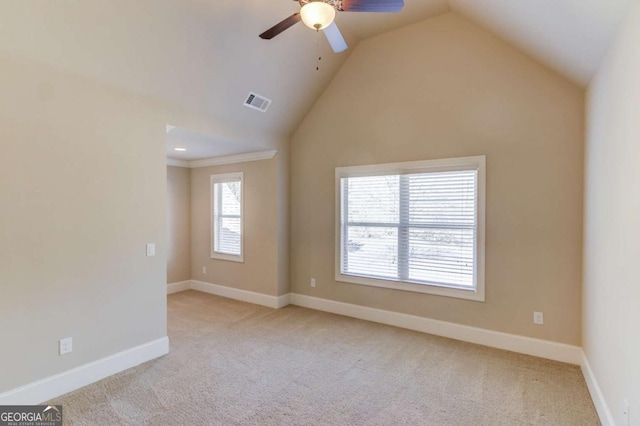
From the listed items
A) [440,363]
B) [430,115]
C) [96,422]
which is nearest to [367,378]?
[440,363]

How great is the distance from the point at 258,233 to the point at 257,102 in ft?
6.83

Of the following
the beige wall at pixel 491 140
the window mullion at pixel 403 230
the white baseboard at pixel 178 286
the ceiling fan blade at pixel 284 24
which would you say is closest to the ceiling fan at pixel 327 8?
the ceiling fan blade at pixel 284 24

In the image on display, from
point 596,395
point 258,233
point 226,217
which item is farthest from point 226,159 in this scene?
point 596,395

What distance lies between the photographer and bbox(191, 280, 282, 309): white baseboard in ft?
16.5

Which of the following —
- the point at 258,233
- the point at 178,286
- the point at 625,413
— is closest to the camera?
the point at 625,413

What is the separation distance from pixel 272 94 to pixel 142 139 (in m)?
1.69

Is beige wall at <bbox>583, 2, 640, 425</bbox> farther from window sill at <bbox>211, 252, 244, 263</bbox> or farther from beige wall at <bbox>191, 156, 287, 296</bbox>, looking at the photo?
window sill at <bbox>211, 252, 244, 263</bbox>

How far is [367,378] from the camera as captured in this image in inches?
115

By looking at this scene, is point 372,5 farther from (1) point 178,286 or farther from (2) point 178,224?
(1) point 178,286

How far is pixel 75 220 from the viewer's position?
2.77 metres

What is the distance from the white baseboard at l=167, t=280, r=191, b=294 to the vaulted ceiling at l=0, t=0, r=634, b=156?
135 inches

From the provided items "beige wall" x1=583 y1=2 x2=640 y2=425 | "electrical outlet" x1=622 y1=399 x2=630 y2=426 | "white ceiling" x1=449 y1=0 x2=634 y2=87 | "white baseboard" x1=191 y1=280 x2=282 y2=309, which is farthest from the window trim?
"electrical outlet" x1=622 y1=399 x2=630 y2=426

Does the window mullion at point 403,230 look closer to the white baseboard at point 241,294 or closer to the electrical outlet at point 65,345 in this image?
the white baseboard at point 241,294

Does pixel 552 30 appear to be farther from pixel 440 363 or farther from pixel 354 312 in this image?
pixel 354 312
